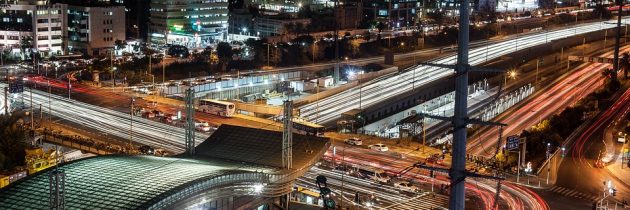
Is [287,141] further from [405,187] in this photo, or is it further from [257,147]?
[405,187]

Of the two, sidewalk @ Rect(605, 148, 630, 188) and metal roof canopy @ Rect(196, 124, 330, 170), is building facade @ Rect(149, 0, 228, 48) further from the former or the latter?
metal roof canopy @ Rect(196, 124, 330, 170)

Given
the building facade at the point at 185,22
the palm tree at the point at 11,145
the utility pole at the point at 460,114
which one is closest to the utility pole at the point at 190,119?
the palm tree at the point at 11,145

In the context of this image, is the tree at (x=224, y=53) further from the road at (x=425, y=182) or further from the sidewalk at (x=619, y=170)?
the sidewalk at (x=619, y=170)

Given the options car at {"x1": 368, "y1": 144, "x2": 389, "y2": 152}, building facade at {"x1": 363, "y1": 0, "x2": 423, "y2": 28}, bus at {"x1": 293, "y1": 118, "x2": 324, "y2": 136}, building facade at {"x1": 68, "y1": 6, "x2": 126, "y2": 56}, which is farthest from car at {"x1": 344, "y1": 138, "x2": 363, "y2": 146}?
building facade at {"x1": 363, "y1": 0, "x2": 423, "y2": 28}

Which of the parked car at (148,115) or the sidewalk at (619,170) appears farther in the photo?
the parked car at (148,115)

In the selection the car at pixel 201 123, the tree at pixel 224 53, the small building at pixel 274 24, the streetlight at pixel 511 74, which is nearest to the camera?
the car at pixel 201 123

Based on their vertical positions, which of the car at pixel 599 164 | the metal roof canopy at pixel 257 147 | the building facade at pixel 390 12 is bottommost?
the car at pixel 599 164

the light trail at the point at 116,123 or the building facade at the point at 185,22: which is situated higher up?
the building facade at the point at 185,22
